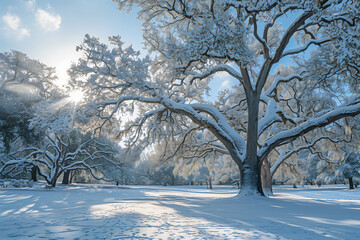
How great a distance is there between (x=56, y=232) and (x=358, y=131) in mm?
19760

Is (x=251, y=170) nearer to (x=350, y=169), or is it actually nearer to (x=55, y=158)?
(x=55, y=158)

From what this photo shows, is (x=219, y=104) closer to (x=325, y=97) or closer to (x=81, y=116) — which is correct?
(x=325, y=97)

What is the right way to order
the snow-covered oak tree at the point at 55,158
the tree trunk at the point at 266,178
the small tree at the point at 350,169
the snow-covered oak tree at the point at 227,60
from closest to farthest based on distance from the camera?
the snow-covered oak tree at the point at 227,60 < the tree trunk at the point at 266,178 < the snow-covered oak tree at the point at 55,158 < the small tree at the point at 350,169

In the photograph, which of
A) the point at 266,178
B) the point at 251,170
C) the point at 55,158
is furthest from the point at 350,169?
the point at 55,158

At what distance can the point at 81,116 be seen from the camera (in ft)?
34.7

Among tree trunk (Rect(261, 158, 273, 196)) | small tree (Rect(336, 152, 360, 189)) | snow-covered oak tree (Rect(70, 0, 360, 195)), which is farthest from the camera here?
small tree (Rect(336, 152, 360, 189))

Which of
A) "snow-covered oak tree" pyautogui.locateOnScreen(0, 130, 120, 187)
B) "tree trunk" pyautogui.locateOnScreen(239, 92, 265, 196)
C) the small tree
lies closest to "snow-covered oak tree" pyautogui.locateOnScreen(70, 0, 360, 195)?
"tree trunk" pyautogui.locateOnScreen(239, 92, 265, 196)

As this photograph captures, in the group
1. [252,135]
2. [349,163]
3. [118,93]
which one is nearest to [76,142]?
[118,93]

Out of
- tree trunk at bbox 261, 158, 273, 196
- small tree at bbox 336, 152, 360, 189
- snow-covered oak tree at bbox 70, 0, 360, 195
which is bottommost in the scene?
tree trunk at bbox 261, 158, 273, 196

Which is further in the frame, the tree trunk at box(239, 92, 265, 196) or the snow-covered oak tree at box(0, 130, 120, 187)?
the snow-covered oak tree at box(0, 130, 120, 187)

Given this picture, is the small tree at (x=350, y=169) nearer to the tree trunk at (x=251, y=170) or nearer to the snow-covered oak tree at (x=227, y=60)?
the snow-covered oak tree at (x=227, y=60)

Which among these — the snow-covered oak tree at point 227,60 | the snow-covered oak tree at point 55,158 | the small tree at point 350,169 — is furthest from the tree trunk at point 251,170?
the small tree at point 350,169

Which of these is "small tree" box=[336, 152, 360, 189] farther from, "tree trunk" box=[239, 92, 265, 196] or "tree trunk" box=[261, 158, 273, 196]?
"tree trunk" box=[239, 92, 265, 196]

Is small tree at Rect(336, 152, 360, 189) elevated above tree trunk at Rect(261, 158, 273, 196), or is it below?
above
